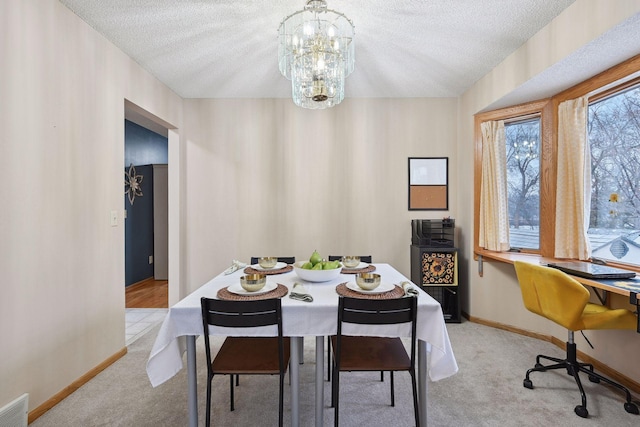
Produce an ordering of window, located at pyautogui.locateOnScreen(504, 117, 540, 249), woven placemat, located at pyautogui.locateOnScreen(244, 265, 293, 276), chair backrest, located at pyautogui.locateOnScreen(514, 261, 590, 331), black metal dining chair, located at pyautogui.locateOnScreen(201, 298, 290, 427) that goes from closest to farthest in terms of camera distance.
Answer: black metal dining chair, located at pyautogui.locateOnScreen(201, 298, 290, 427)
chair backrest, located at pyautogui.locateOnScreen(514, 261, 590, 331)
woven placemat, located at pyautogui.locateOnScreen(244, 265, 293, 276)
window, located at pyautogui.locateOnScreen(504, 117, 540, 249)

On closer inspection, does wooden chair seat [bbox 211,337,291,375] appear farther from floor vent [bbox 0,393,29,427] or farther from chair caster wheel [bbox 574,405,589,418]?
chair caster wheel [bbox 574,405,589,418]

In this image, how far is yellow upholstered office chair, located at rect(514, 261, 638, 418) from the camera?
6.30 ft

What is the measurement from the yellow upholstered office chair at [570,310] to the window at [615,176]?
23.7 inches

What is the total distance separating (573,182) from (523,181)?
0.51 metres

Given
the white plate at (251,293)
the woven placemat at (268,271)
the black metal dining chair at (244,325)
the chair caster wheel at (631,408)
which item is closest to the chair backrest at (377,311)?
the black metal dining chair at (244,325)

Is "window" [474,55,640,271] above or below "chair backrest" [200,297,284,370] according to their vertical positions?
above

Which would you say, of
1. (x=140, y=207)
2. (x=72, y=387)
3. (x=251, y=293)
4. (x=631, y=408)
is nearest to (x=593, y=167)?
(x=631, y=408)

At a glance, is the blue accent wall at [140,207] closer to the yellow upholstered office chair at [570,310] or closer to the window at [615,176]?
the yellow upholstered office chair at [570,310]

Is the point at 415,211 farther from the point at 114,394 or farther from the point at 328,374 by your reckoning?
the point at 114,394

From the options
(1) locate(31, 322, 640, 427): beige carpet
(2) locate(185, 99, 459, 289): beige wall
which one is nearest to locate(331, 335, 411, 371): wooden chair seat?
(1) locate(31, 322, 640, 427): beige carpet

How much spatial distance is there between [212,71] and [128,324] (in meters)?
2.79

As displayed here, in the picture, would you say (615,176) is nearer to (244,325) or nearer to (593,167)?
(593,167)

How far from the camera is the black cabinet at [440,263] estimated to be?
3.36m

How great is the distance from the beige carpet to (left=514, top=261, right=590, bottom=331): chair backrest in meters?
0.50
